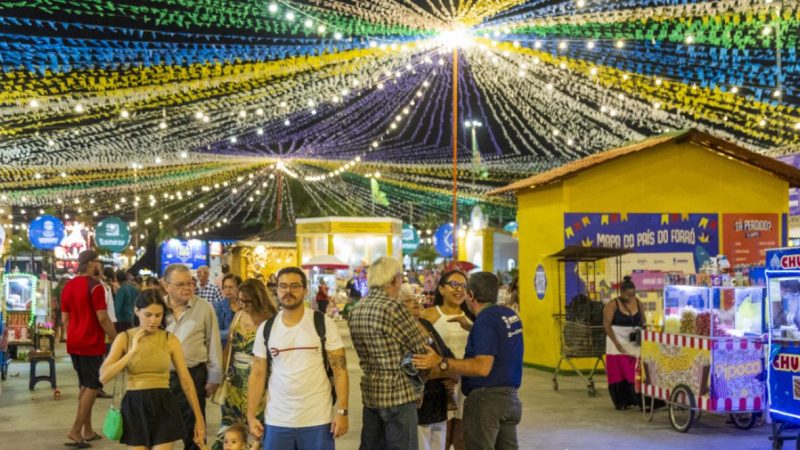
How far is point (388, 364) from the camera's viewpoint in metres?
6.09

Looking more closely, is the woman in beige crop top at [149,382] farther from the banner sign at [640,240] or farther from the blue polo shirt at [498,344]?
the banner sign at [640,240]

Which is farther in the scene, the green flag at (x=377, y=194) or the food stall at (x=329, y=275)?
the green flag at (x=377, y=194)

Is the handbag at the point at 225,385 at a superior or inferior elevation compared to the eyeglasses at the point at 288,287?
inferior

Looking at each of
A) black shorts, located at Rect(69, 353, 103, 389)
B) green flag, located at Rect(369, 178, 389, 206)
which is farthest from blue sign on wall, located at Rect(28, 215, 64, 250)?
black shorts, located at Rect(69, 353, 103, 389)

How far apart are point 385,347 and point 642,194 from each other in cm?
1100

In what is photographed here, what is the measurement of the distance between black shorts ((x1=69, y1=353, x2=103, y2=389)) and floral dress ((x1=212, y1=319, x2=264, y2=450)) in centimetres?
312

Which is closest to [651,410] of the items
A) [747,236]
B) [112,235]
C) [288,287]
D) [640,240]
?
[640,240]

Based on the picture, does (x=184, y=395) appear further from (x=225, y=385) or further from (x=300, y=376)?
(x=300, y=376)

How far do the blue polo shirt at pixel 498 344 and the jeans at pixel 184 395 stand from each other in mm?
2372

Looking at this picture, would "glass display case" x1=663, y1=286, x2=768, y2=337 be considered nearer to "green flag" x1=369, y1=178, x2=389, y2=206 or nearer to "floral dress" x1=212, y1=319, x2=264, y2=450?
"floral dress" x1=212, y1=319, x2=264, y2=450

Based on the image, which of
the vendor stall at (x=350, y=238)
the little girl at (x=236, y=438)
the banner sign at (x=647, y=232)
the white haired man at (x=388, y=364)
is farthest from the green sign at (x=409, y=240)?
the white haired man at (x=388, y=364)

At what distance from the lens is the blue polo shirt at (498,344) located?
6.32 metres

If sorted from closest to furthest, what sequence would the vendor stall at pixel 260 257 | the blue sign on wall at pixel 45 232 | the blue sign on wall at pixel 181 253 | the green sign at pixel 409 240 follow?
the blue sign on wall at pixel 45 232
the blue sign on wall at pixel 181 253
the vendor stall at pixel 260 257
the green sign at pixel 409 240

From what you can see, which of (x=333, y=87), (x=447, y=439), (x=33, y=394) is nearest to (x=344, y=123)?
(x=333, y=87)
